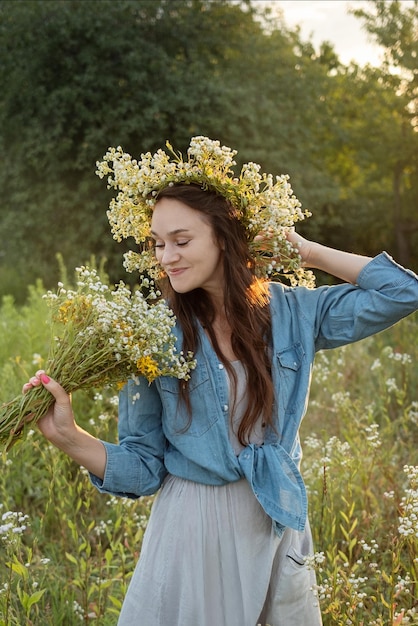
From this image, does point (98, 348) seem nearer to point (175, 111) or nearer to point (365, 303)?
point (365, 303)

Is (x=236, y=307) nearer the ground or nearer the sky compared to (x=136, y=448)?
nearer the sky

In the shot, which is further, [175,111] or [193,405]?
[175,111]

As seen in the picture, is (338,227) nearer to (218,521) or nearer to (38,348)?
(38,348)

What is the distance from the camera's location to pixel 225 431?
212 cm

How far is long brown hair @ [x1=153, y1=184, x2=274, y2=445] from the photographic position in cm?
214

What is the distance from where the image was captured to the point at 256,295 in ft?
7.30

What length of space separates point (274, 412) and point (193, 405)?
218 millimetres

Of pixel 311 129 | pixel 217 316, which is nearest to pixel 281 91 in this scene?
pixel 311 129

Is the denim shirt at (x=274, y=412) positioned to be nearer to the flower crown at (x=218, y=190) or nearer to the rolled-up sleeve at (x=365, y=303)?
the rolled-up sleeve at (x=365, y=303)

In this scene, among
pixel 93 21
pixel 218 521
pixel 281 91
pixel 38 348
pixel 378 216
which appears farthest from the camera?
pixel 378 216

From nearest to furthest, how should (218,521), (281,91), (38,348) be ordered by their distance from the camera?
(218,521)
(38,348)
(281,91)

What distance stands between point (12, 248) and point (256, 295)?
13352 mm

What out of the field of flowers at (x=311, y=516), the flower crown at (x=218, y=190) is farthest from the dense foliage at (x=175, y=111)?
the flower crown at (x=218, y=190)

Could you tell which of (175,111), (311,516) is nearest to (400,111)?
(175,111)
